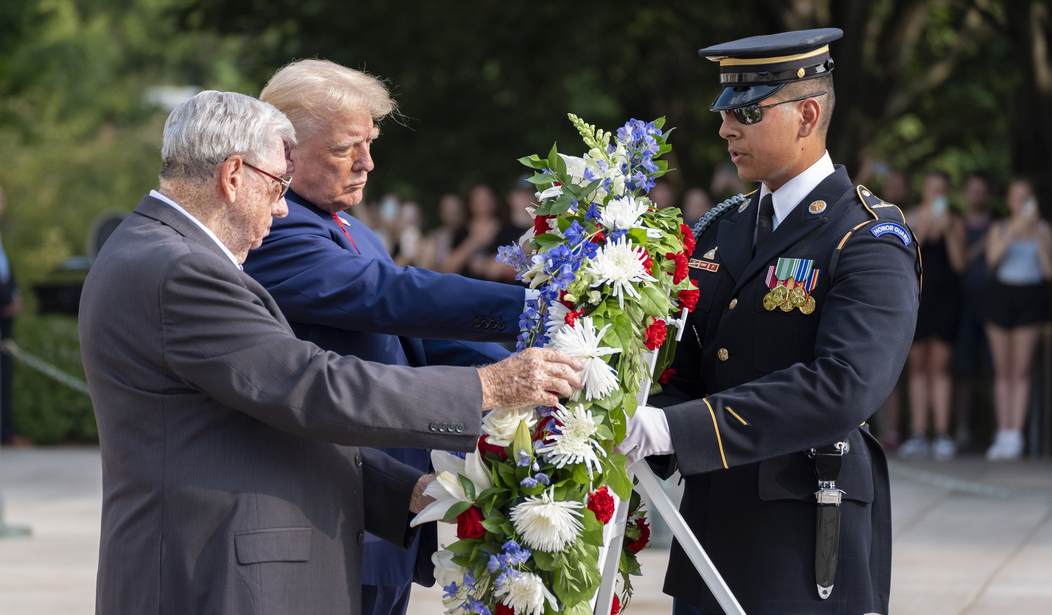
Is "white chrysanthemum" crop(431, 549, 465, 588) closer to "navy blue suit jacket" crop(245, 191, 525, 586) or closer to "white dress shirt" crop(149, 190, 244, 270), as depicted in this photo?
"navy blue suit jacket" crop(245, 191, 525, 586)

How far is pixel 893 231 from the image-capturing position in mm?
3539

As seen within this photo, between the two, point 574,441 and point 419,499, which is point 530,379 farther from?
point 419,499

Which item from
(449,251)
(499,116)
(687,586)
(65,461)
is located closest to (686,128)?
(499,116)

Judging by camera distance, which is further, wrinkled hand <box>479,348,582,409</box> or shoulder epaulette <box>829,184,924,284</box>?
shoulder epaulette <box>829,184,924,284</box>

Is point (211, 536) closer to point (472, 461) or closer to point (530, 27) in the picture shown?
point (472, 461)

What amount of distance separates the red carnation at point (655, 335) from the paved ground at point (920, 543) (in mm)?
3634

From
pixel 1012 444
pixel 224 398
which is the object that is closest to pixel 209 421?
pixel 224 398

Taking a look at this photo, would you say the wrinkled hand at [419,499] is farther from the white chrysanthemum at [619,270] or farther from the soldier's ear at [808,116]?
the soldier's ear at [808,116]

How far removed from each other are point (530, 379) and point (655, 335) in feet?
1.07

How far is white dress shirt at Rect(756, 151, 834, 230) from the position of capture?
12.2 ft

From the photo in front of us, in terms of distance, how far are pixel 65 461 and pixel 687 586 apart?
953cm

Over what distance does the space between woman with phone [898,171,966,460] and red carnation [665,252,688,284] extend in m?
8.42

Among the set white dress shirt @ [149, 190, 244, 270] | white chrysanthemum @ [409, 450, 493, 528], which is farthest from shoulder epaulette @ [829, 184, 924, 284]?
white dress shirt @ [149, 190, 244, 270]

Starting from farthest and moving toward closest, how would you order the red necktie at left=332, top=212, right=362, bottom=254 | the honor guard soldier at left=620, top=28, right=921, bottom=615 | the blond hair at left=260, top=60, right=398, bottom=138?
the red necktie at left=332, top=212, right=362, bottom=254, the blond hair at left=260, top=60, right=398, bottom=138, the honor guard soldier at left=620, top=28, right=921, bottom=615
